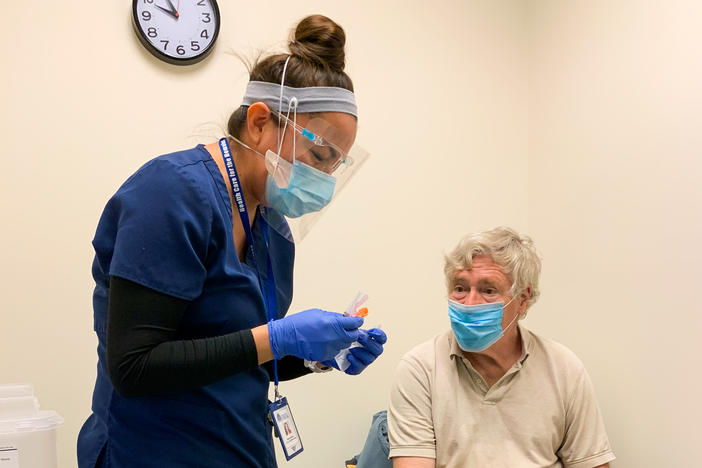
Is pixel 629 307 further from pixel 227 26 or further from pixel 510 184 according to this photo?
pixel 227 26

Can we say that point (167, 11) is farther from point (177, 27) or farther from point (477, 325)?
point (477, 325)

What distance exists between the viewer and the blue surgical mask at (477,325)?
1797 mm

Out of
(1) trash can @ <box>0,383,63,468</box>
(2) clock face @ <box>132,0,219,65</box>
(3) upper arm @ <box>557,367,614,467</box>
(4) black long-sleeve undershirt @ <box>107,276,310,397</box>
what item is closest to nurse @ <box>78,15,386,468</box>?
(4) black long-sleeve undershirt @ <box>107,276,310,397</box>

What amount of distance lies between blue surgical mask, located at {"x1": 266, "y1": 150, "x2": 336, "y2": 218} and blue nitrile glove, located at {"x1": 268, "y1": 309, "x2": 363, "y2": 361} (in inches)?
8.9

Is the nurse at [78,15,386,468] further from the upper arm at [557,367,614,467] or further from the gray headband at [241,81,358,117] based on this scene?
the upper arm at [557,367,614,467]

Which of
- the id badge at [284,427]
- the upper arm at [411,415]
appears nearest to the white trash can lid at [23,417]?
the id badge at [284,427]

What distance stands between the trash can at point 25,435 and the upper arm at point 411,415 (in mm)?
946

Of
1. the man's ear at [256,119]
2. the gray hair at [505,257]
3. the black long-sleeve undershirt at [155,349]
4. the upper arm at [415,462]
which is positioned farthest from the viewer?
Result: the gray hair at [505,257]

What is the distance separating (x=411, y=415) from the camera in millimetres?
1793

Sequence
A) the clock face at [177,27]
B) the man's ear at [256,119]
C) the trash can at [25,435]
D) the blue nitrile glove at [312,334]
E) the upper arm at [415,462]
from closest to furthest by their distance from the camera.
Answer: the blue nitrile glove at [312,334] → the man's ear at [256,119] → the trash can at [25,435] → the upper arm at [415,462] → the clock face at [177,27]

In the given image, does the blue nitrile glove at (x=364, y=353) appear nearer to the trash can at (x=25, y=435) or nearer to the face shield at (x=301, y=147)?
the face shield at (x=301, y=147)

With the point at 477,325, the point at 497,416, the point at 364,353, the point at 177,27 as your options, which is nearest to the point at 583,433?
the point at 497,416

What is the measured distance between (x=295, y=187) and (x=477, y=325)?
90 cm

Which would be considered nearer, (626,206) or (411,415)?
(411,415)
